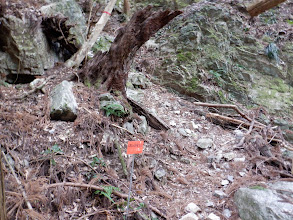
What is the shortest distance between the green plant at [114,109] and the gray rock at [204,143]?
1.77 m

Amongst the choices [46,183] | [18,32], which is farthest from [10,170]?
[18,32]

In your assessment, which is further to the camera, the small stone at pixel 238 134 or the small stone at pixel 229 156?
the small stone at pixel 238 134

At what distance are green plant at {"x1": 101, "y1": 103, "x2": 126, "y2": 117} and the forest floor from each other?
0.31 ft

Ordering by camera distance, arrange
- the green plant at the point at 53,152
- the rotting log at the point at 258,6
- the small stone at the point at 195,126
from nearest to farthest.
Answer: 1. the green plant at the point at 53,152
2. the small stone at the point at 195,126
3. the rotting log at the point at 258,6

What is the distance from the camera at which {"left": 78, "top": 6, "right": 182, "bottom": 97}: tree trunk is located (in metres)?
3.79

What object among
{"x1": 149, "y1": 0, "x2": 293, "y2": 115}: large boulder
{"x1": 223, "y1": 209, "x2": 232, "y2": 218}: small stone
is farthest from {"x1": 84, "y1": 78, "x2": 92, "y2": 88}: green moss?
{"x1": 223, "y1": 209, "x2": 232, "y2": 218}: small stone

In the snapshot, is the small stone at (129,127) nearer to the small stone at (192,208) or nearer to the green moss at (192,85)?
the small stone at (192,208)

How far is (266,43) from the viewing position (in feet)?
23.8

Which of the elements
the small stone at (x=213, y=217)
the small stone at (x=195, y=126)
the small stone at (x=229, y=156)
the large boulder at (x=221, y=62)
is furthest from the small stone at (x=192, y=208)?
the large boulder at (x=221, y=62)

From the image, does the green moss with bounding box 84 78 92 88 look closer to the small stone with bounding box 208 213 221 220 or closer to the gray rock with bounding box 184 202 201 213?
the gray rock with bounding box 184 202 201 213

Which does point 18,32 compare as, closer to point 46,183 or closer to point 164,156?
point 46,183

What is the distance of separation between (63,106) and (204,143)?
9.12 feet

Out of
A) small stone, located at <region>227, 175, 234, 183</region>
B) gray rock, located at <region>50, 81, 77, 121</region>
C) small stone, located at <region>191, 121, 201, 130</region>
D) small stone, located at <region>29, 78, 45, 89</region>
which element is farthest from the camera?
small stone, located at <region>191, 121, 201, 130</region>

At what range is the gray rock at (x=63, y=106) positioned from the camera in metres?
3.18
